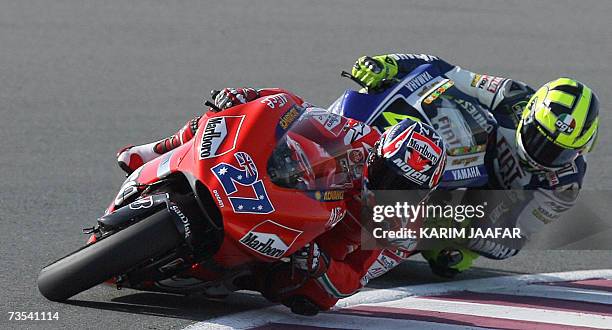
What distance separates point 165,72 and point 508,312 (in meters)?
6.67

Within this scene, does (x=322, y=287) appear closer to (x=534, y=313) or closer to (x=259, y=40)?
(x=534, y=313)

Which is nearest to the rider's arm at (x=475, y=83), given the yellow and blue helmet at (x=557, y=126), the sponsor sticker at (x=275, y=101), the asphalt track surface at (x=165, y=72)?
the yellow and blue helmet at (x=557, y=126)

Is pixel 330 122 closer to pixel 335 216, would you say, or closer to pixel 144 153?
pixel 335 216

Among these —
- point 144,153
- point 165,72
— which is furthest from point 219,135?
point 165,72

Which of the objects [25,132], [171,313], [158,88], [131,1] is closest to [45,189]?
[25,132]

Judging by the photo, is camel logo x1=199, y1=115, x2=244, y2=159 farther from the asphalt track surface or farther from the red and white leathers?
A: the asphalt track surface

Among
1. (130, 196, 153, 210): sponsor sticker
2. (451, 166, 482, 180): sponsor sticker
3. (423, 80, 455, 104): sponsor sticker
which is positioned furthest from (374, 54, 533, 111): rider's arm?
(130, 196, 153, 210): sponsor sticker

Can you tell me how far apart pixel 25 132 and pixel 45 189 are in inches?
65.1

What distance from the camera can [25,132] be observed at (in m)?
10.3

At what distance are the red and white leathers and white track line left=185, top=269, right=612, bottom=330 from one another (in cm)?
16

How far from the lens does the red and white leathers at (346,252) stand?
6.50 m

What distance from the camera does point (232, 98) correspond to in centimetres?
664

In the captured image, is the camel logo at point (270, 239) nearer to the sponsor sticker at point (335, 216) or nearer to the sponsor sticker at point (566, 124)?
the sponsor sticker at point (335, 216)

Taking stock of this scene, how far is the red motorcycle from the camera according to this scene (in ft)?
19.2
